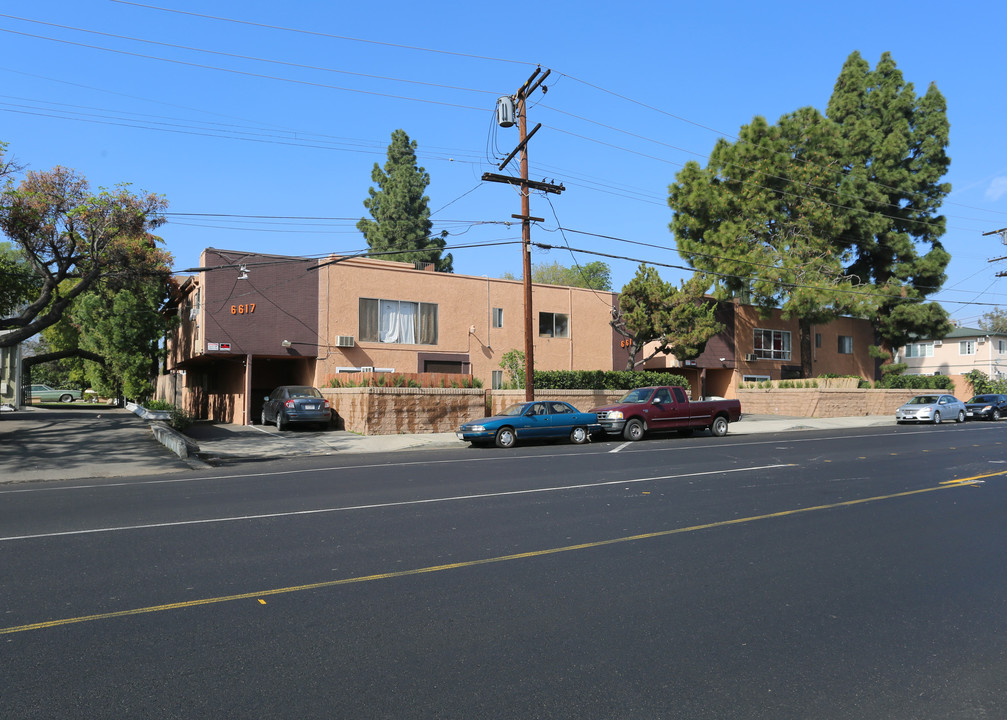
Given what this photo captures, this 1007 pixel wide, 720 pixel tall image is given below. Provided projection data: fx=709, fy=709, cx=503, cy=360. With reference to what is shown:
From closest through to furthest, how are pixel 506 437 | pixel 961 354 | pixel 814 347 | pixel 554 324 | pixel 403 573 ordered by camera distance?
1. pixel 403 573
2. pixel 506 437
3. pixel 554 324
4. pixel 814 347
5. pixel 961 354

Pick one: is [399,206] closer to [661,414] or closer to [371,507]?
[661,414]

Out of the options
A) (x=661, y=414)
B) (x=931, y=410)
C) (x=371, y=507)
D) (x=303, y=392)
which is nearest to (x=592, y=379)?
(x=661, y=414)

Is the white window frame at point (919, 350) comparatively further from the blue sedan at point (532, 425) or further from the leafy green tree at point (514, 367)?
the blue sedan at point (532, 425)

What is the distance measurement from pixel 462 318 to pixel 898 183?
30.6 metres

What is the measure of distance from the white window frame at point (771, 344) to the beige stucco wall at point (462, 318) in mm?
13061

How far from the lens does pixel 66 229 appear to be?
20.0 m

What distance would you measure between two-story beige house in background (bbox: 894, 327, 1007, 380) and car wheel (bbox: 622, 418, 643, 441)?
4631cm

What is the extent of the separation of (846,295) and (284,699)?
138ft

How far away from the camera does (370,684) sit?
3988 millimetres

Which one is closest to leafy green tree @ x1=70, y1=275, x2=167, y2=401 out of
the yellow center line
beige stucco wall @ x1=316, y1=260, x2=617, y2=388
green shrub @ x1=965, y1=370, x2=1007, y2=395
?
beige stucco wall @ x1=316, y1=260, x2=617, y2=388

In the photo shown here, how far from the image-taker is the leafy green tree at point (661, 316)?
34625 millimetres

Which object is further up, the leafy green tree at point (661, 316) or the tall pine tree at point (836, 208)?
the tall pine tree at point (836, 208)

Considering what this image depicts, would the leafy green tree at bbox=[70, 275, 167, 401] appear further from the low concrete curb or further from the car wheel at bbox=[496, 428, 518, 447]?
the car wheel at bbox=[496, 428, 518, 447]

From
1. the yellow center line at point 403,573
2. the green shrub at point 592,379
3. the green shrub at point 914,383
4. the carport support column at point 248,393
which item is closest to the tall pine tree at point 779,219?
the green shrub at point 914,383
